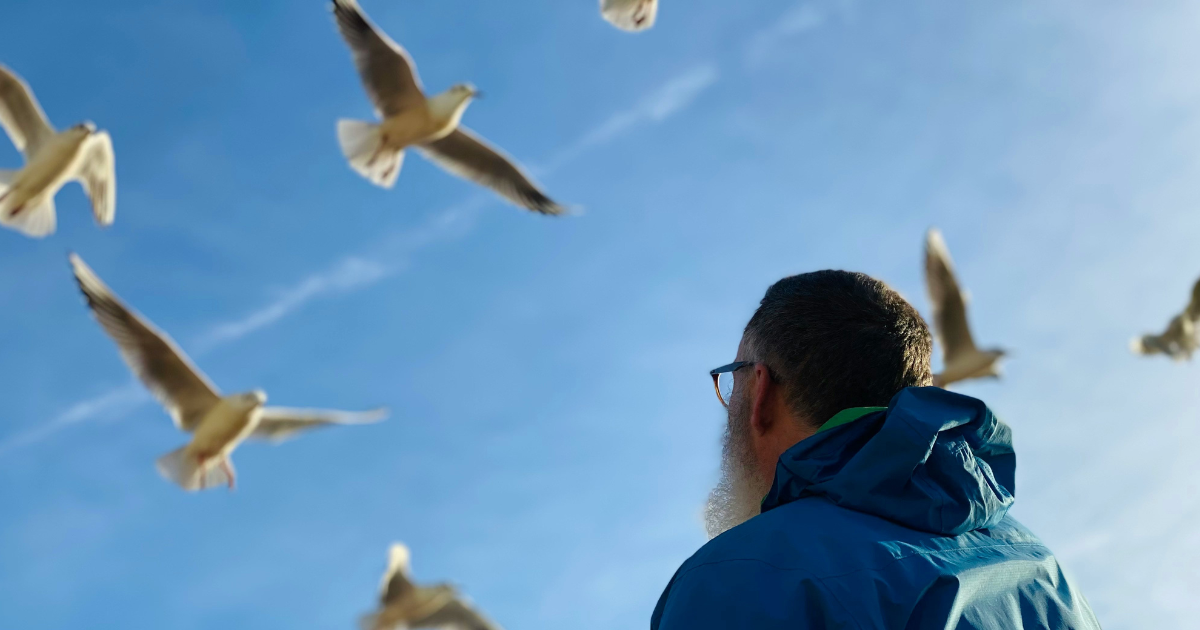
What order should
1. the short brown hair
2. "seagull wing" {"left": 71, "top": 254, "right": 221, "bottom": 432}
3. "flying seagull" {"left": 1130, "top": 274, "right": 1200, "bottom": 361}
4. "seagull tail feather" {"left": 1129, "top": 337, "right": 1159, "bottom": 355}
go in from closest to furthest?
the short brown hair < "seagull wing" {"left": 71, "top": 254, "right": 221, "bottom": 432} < "flying seagull" {"left": 1130, "top": 274, "right": 1200, "bottom": 361} < "seagull tail feather" {"left": 1129, "top": 337, "right": 1159, "bottom": 355}

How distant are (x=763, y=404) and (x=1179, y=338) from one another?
1251 centimetres

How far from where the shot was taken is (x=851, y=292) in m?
2.10

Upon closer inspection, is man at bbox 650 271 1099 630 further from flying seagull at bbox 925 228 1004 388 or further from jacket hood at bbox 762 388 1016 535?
flying seagull at bbox 925 228 1004 388

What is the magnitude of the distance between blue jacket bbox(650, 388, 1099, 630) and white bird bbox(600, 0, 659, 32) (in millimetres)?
5779

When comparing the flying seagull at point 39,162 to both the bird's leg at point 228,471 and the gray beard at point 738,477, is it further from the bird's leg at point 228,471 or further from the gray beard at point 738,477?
the gray beard at point 738,477

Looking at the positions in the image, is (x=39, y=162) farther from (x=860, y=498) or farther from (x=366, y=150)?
(x=860, y=498)

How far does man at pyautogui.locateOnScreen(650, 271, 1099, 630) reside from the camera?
1.49m

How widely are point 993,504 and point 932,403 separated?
0.21 metres

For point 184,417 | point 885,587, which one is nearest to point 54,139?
point 184,417

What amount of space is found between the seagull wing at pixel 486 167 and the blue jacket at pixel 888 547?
8184 mm

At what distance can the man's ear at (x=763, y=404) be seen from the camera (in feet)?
6.72

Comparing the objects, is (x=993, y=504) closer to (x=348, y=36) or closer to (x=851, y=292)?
(x=851, y=292)

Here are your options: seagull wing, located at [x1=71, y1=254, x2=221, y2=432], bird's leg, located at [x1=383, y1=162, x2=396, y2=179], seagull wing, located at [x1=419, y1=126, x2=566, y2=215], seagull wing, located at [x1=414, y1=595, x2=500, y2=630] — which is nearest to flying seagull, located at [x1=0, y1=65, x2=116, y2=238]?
seagull wing, located at [x1=71, y1=254, x2=221, y2=432]

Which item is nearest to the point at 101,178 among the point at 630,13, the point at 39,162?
the point at 39,162
